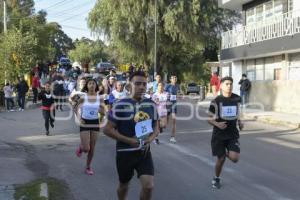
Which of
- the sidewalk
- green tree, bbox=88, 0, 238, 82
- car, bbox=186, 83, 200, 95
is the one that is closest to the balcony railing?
the sidewalk

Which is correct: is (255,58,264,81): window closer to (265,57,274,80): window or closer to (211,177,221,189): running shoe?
(265,57,274,80): window

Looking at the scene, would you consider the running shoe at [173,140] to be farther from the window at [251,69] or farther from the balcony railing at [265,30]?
the window at [251,69]

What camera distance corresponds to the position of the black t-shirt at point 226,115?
824cm

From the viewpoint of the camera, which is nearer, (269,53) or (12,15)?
(269,53)

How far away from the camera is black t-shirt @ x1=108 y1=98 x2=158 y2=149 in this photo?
5812mm

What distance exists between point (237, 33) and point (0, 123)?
16.9 m

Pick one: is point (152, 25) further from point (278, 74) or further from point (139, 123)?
point (139, 123)

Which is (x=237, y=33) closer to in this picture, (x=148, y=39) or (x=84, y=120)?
(x=148, y=39)

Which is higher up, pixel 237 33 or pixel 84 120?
pixel 237 33

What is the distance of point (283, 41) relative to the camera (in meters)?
25.2

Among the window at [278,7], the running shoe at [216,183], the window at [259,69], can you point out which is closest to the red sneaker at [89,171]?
the running shoe at [216,183]

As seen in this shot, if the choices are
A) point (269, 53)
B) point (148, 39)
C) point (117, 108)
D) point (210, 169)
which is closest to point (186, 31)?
point (148, 39)

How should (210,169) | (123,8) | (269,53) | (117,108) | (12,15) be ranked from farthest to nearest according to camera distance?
(12,15) → (123,8) → (269,53) → (210,169) → (117,108)

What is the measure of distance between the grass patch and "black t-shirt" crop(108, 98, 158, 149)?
2.19 metres
